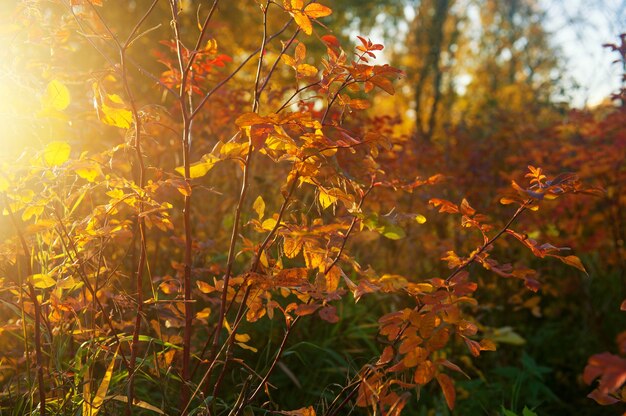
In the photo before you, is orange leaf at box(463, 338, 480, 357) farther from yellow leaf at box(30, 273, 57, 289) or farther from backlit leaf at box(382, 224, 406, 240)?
yellow leaf at box(30, 273, 57, 289)

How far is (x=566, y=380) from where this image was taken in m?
4.22

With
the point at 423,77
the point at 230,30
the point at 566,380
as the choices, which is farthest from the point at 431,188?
the point at 423,77

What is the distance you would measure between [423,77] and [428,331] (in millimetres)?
14989

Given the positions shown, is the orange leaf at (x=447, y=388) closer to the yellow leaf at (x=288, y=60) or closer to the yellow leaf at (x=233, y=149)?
the yellow leaf at (x=233, y=149)

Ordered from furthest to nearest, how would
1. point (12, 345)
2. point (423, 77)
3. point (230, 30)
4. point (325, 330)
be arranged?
point (423, 77), point (230, 30), point (325, 330), point (12, 345)

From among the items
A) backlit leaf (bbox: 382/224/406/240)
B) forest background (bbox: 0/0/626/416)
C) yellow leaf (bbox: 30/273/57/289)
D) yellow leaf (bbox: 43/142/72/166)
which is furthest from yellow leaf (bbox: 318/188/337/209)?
yellow leaf (bbox: 30/273/57/289)

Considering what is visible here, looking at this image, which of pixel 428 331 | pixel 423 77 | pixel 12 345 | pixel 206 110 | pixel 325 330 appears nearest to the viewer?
pixel 428 331

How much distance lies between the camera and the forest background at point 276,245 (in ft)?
6.38

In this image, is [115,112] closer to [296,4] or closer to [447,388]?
[296,4]

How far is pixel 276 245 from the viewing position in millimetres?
3008

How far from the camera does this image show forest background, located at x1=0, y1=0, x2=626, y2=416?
6.38 feet

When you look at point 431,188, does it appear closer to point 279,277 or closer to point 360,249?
point 360,249

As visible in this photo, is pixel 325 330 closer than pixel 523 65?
Yes

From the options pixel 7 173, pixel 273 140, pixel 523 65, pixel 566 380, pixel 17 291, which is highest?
pixel 523 65
